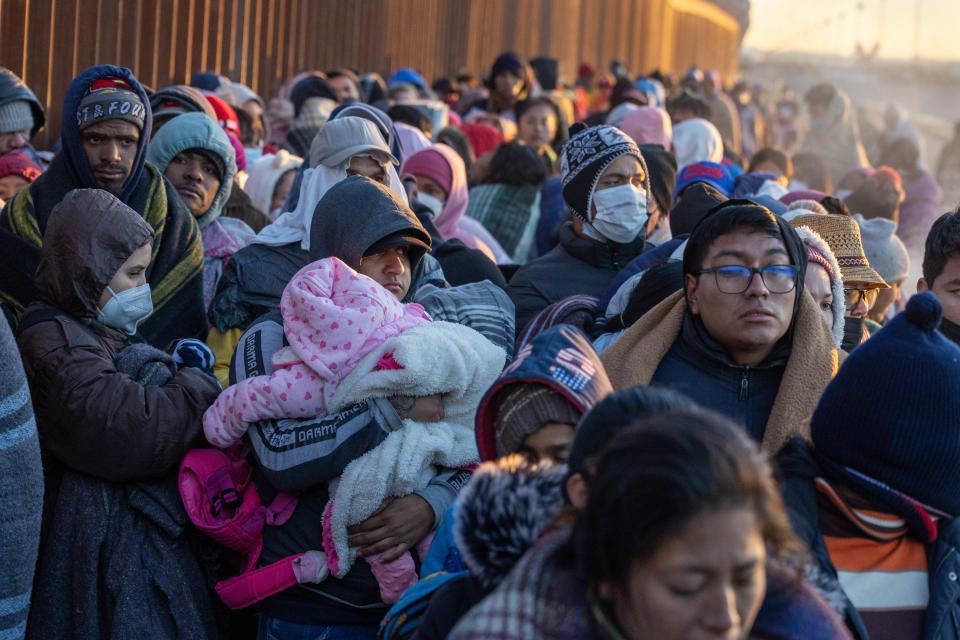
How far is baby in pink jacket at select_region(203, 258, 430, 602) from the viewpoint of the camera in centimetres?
305

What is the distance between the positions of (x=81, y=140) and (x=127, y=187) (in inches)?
9.7

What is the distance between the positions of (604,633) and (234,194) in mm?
4131

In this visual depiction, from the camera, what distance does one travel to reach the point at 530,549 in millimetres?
1992

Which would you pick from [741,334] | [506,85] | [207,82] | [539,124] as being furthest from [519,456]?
[506,85]

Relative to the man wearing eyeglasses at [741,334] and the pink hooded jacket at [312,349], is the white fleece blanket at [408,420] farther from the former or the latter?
the man wearing eyeglasses at [741,334]

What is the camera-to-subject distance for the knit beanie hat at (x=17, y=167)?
215 inches

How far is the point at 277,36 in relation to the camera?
1300cm

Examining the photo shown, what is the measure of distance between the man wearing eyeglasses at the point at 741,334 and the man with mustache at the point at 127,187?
176 centimetres

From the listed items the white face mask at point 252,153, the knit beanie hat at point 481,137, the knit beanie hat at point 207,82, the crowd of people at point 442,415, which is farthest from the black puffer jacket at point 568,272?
the knit beanie hat at point 207,82

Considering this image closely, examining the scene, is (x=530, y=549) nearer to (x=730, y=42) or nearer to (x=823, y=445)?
(x=823, y=445)

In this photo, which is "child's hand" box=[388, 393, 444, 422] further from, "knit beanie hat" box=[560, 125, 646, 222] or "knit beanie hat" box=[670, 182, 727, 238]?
"knit beanie hat" box=[670, 182, 727, 238]

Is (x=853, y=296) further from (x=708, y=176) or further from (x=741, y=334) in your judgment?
(x=708, y=176)

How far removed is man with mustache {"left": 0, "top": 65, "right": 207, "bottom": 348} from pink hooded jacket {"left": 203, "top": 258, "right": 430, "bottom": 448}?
1.00 m

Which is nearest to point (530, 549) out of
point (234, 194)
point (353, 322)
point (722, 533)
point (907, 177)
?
point (722, 533)
